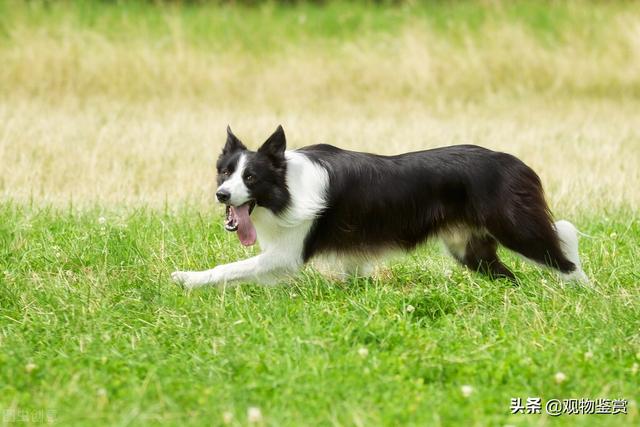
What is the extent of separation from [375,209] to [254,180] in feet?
2.58

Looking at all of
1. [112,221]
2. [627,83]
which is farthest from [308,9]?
[112,221]

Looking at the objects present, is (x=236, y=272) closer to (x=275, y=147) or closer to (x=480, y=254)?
(x=275, y=147)

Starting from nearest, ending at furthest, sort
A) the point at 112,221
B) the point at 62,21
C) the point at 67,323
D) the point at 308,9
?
the point at 67,323, the point at 112,221, the point at 62,21, the point at 308,9

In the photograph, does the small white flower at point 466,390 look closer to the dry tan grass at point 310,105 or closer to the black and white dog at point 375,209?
the black and white dog at point 375,209

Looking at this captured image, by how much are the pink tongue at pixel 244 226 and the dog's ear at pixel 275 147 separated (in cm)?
32

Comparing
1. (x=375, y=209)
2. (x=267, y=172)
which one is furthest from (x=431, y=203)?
(x=267, y=172)

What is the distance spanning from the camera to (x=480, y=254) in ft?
21.1

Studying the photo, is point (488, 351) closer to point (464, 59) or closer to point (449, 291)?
point (449, 291)

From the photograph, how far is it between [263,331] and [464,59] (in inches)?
441

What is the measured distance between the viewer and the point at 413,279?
644 centimetres

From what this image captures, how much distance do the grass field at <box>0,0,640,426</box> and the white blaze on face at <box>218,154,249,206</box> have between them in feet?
1.82

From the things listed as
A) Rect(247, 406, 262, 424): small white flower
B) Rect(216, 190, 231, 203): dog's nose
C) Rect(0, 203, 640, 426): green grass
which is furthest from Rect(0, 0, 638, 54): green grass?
Rect(247, 406, 262, 424): small white flower

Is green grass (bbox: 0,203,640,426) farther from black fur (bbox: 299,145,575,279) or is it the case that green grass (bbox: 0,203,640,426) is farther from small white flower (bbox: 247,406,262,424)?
black fur (bbox: 299,145,575,279)

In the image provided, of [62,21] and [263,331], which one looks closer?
[263,331]
